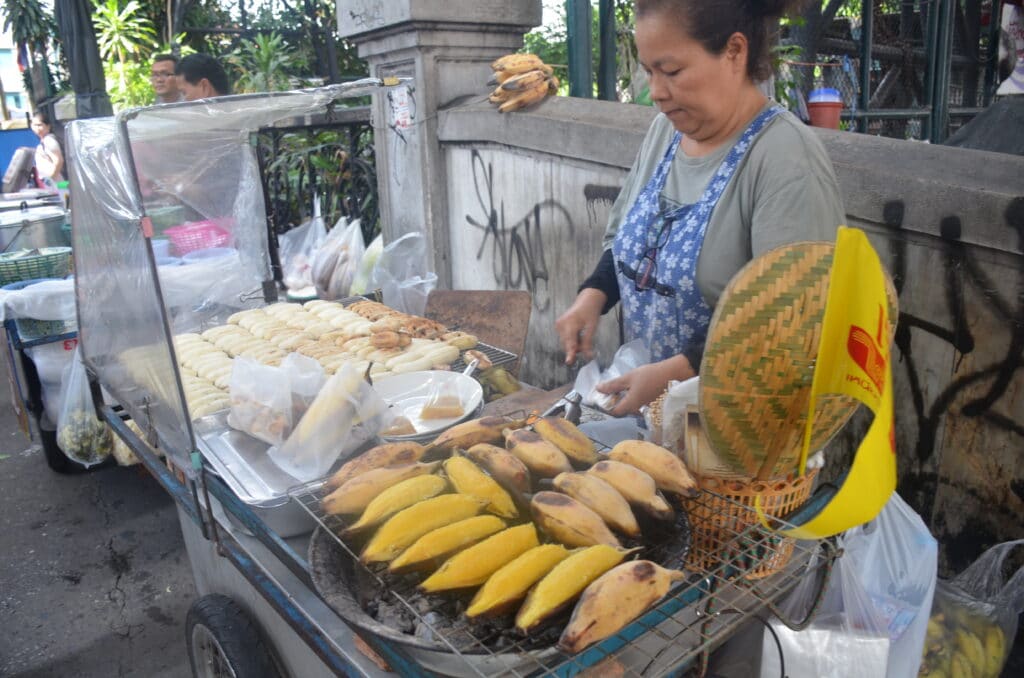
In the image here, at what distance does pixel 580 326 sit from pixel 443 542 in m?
1.08

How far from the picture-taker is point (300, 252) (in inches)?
174

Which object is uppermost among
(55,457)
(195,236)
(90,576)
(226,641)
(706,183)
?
(706,183)

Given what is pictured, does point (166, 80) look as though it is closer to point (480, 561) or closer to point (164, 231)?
point (164, 231)

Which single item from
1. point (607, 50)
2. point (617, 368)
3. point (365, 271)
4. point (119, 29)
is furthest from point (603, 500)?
point (119, 29)

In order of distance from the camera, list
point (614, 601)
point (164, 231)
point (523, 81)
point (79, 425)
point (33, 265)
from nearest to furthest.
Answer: point (614, 601) → point (164, 231) → point (523, 81) → point (79, 425) → point (33, 265)

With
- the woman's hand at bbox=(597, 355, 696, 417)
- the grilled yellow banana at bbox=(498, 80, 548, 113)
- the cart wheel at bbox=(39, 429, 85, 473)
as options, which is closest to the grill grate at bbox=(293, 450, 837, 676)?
the woman's hand at bbox=(597, 355, 696, 417)

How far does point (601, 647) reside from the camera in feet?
3.71

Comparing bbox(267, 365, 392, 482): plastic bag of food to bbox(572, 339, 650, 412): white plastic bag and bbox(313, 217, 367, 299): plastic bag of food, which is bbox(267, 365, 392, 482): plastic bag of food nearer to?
bbox(572, 339, 650, 412): white plastic bag

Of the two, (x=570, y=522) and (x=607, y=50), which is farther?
(x=607, y=50)

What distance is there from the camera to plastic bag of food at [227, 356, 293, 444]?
1876 mm

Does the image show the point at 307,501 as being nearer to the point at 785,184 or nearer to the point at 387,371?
the point at 387,371

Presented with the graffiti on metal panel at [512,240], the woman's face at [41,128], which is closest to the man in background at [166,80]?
the graffiti on metal panel at [512,240]

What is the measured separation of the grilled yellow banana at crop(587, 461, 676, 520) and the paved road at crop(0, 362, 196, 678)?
2609 millimetres

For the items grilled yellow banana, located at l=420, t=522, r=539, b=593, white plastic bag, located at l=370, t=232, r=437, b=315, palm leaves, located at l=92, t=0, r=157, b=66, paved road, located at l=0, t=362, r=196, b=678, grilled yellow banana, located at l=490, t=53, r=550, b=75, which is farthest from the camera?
palm leaves, located at l=92, t=0, r=157, b=66
